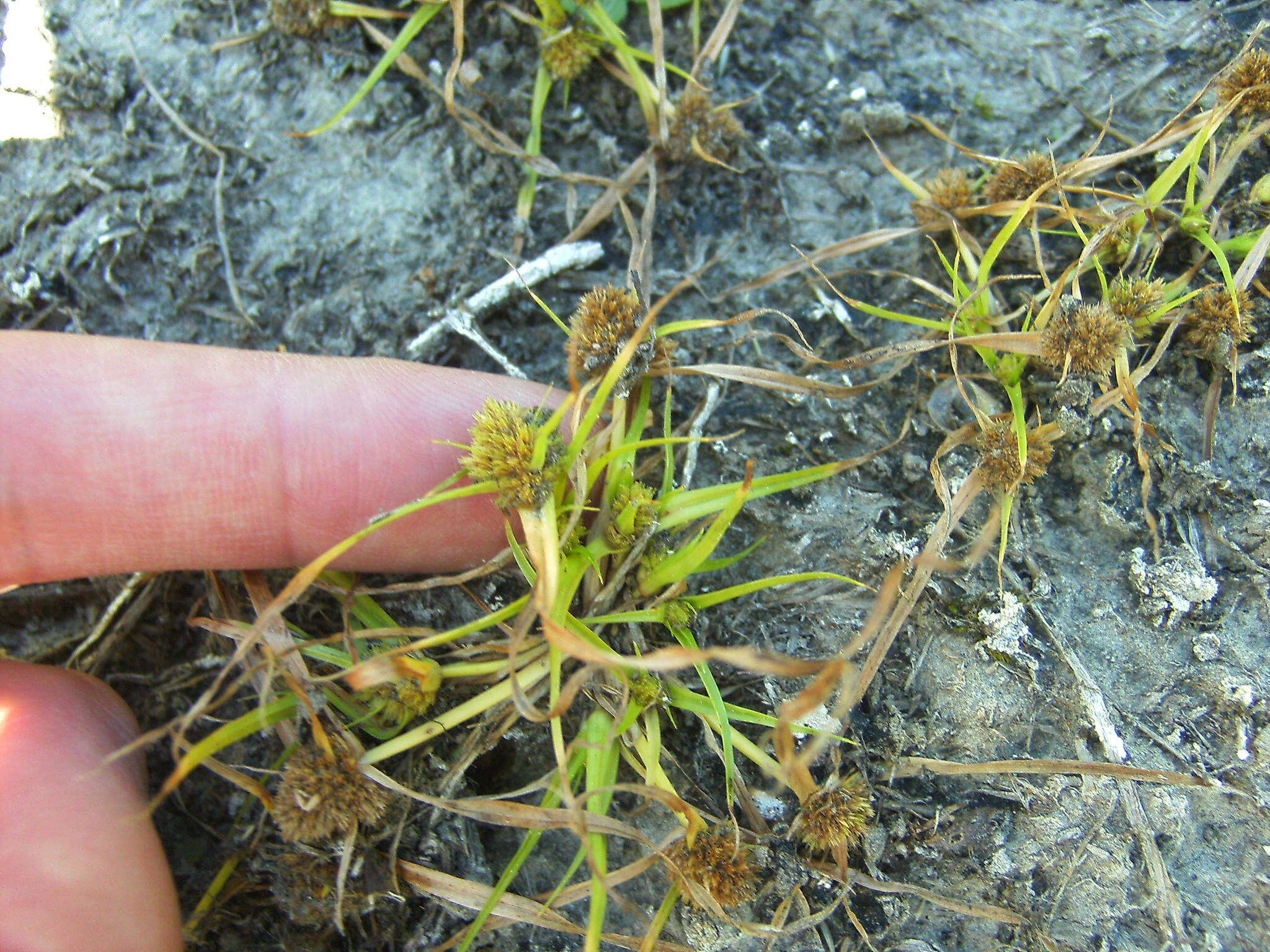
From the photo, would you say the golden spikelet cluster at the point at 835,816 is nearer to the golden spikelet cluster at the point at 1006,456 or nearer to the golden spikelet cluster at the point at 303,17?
the golden spikelet cluster at the point at 1006,456

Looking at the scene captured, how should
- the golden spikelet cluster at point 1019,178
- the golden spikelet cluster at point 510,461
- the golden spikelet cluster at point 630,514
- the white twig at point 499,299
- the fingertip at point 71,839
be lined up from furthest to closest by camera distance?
1. the white twig at point 499,299
2. the golden spikelet cluster at point 1019,178
3. the golden spikelet cluster at point 630,514
4. the golden spikelet cluster at point 510,461
5. the fingertip at point 71,839

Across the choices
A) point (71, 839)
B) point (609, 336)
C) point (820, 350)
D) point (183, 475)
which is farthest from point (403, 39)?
point (71, 839)

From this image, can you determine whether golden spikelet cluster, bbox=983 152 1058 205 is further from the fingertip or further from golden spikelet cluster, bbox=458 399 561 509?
the fingertip

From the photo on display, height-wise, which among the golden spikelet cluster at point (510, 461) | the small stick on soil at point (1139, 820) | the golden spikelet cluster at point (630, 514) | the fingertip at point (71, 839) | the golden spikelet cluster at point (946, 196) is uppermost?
the golden spikelet cluster at point (946, 196)

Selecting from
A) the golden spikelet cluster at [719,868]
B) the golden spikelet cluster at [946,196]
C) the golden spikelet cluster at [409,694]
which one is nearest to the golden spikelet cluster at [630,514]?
the golden spikelet cluster at [409,694]

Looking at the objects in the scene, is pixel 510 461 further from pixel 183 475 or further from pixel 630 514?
pixel 183 475

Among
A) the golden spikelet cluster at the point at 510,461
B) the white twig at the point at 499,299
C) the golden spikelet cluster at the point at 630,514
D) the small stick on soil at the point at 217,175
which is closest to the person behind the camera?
the golden spikelet cluster at the point at 510,461
